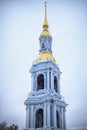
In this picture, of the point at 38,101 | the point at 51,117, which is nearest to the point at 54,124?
the point at 51,117

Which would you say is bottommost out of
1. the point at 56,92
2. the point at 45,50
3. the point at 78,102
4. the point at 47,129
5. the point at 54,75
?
the point at 47,129

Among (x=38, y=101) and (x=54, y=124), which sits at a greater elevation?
(x=38, y=101)

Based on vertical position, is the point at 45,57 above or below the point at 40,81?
above

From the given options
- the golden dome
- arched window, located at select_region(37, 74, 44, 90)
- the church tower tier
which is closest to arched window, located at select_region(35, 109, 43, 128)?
the church tower tier

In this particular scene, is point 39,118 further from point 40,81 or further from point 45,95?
point 40,81

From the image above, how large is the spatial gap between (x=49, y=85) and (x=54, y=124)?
1083 millimetres

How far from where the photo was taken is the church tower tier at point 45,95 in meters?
6.95

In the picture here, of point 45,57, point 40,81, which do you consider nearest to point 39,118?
point 40,81

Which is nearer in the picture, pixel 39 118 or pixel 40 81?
pixel 39 118

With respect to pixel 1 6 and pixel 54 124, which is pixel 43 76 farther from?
pixel 1 6

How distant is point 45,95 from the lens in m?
7.16

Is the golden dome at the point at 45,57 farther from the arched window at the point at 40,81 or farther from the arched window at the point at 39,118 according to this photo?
the arched window at the point at 39,118

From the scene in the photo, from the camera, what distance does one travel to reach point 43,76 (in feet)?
25.3

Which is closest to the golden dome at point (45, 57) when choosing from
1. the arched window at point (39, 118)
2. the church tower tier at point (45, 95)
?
the church tower tier at point (45, 95)
